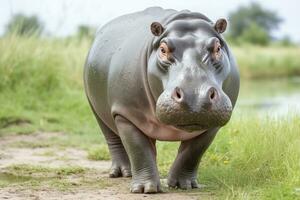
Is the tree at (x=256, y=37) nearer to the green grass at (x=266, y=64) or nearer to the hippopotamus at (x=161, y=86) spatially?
the green grass at (x=266, y=64)

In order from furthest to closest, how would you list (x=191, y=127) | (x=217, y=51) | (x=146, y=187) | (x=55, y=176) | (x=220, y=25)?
(x=55, y=176)
(x=146, y=187)
(x=220, y=25)
(x=217, y=51)
(x=191, y=127)

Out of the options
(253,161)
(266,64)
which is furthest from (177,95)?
(266,64)

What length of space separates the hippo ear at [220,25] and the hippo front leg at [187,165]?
69 centimetres

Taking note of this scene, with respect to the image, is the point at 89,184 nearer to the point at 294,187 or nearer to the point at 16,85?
the point at 294,187

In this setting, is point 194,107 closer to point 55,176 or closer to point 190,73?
point 190,73

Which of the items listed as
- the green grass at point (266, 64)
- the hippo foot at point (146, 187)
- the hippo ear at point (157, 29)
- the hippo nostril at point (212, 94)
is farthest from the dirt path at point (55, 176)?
the green grass at point (266, 64)

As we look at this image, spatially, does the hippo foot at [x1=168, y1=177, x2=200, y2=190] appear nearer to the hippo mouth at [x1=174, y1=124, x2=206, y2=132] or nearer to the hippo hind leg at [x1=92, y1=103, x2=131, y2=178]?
the hippo hind leg at [x1=92, y1=103, x2=131, y2=178]

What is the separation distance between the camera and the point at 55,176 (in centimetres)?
555

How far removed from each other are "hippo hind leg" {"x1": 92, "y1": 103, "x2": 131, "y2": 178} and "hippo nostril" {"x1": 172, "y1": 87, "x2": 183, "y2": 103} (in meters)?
1.57

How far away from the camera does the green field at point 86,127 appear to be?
15.8 ft

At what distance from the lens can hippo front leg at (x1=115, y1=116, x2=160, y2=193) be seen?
469 cm

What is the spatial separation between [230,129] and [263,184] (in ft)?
5.97

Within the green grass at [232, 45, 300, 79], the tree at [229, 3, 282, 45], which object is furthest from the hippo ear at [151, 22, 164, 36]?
the tree at [229, 3, 282, 45]

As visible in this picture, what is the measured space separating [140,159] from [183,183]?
Answer: 373mm
